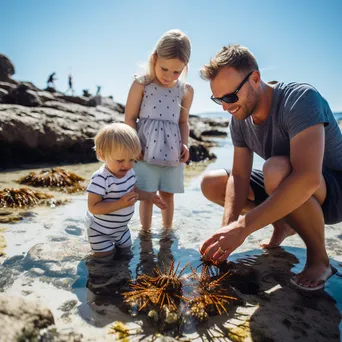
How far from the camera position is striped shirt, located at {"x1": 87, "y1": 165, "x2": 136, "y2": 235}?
109 inches

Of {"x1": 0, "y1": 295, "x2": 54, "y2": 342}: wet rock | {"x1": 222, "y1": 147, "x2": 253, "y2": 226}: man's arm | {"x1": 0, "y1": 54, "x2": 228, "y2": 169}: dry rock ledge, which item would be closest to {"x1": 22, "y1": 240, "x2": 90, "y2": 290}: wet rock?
{"x1": 0, "y1": 295, "x2": 54, "y2": 342}: wet rock

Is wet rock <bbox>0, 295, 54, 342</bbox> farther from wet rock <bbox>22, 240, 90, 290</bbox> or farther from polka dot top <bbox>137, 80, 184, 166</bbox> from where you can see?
polka dot top <bbox>137, 80, 184, 166</bbox>

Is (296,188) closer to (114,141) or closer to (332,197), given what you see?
(332,197)

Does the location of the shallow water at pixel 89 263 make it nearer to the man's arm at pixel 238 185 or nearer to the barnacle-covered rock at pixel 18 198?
the barnacle-covered rock at pixel 18 198

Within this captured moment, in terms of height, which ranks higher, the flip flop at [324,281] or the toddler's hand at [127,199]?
the toddler's hand at [127,199]

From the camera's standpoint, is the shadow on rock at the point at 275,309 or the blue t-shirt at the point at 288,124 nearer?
the shadow on rock at the point at 275,309

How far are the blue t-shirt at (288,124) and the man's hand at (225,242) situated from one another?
911 millimetres

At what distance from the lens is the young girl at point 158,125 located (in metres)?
3.53

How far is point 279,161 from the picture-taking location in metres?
2.65

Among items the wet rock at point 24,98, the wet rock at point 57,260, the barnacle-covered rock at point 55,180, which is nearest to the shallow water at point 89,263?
the wet rock at point 57,260

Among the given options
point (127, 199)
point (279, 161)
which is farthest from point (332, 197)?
point (127, 199)

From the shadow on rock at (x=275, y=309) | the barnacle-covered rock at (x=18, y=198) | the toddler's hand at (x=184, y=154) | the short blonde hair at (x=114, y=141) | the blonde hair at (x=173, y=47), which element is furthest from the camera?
the barnacle-covered rock at (x=18, y=198)

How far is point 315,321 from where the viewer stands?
2.04 m

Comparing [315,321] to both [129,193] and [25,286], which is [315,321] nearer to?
[129,193]
